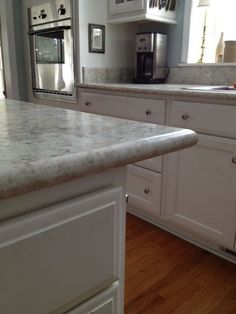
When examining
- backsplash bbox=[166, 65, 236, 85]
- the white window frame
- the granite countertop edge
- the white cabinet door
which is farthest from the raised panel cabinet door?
the white cabinet door

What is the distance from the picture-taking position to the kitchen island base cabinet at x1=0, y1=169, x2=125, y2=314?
1.27ft

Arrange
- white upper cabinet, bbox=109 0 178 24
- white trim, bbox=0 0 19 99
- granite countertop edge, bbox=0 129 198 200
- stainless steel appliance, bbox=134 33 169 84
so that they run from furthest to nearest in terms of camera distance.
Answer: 1. white trim, bbox=0 0 19 99
2. stainless steel appliance, bbox=134 33 169 84
3. white upper cabinet, bbox=109 0 178 24
4. granite countertop edge, bbox=0 129 198 200

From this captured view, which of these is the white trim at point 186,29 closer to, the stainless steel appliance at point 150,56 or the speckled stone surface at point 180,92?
the stainless steel appliance at point 150,56

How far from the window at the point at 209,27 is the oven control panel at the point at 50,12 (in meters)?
0.96

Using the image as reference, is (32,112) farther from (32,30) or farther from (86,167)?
(32,30)

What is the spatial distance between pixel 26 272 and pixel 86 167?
17cm

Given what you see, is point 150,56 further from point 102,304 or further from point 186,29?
point 102,304

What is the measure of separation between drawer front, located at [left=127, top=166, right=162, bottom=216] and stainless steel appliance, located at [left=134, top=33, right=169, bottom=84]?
0.78m

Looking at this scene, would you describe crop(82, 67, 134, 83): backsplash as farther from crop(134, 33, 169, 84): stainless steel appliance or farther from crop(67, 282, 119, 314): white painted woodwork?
crop(67, 282, 119, 314): white painted woodwork

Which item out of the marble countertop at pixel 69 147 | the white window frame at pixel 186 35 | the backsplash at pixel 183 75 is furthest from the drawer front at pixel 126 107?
the marble countertop at pixel 69 147

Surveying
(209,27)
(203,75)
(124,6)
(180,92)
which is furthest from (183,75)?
(180,92)

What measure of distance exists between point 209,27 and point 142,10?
0.59 meters

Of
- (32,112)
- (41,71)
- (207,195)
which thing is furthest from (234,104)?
(41,71)

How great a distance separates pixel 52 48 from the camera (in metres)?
2.52
